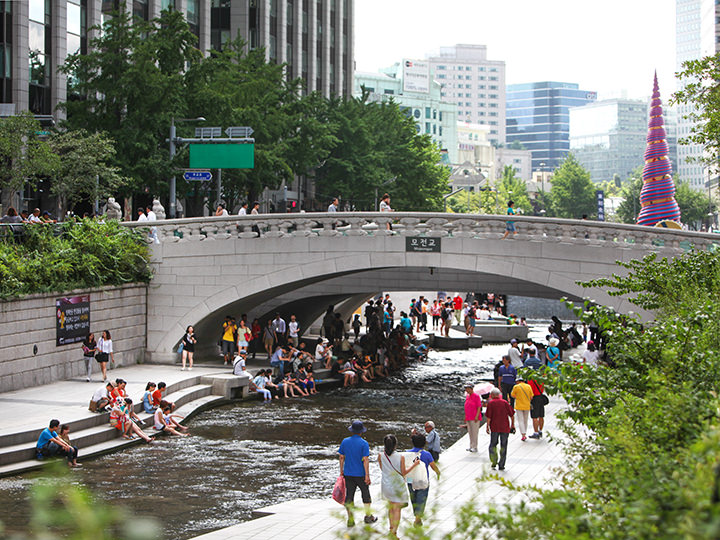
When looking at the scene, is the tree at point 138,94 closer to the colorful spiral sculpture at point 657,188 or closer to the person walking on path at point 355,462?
the colorful spiral sculpture at point 657,188

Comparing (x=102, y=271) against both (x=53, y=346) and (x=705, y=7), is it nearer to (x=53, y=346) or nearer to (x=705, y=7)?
(x=53, y=346)

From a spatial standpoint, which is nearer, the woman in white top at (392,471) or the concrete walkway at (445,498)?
the woman in white top at (392,471)

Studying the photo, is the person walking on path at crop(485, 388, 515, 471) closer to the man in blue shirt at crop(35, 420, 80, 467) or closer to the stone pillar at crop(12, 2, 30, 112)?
the man in blue shirt at crop(35, 420, 80, 467)

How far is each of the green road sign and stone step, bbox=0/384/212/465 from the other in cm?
1180

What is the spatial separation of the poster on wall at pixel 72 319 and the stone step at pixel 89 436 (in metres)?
3.17

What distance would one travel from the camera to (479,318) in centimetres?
4731

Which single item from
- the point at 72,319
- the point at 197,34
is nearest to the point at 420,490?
the point at 72,319

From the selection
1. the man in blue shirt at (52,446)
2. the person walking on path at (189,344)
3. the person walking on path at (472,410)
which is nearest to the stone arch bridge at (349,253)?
the person walking on path at (189,344)

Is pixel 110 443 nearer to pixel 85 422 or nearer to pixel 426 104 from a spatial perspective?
pixel 85 422

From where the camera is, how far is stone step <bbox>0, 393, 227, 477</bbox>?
17016mm

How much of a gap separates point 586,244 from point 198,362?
13026 millimetres

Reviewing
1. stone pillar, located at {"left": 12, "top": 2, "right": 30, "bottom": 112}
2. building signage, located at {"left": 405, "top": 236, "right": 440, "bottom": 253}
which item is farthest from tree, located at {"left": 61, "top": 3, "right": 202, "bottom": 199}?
building signage, located at {"left": 405, "top": 236, "right": 440, "bottom": 253}

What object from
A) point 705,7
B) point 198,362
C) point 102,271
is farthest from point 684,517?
point 705,7

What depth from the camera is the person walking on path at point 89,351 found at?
80.8 ft
